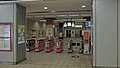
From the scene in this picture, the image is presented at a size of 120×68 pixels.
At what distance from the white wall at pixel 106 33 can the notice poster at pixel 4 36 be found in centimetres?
416

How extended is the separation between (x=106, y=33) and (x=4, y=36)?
15.7ft

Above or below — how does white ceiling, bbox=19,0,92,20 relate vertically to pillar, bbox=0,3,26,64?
above

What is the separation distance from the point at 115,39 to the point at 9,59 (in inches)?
193

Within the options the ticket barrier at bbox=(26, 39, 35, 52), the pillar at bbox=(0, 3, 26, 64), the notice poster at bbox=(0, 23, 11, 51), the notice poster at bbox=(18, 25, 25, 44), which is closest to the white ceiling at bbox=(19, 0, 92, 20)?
the pillar at bbox=(0, 3, 26, 64)

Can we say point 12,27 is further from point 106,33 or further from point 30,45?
point 30,45

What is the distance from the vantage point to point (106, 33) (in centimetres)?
628

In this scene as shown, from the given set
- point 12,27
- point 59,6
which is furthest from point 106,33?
point 12,27

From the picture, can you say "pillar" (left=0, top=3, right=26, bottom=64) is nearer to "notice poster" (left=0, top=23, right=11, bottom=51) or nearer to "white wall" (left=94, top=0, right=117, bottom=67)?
"notice poster" (left=0, top=23, right=11, bottom=51)

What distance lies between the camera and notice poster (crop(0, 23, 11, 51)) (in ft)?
24.3

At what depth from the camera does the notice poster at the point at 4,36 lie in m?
7.40

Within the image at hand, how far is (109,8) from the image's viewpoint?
6.26 meters

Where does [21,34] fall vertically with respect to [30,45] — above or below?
above

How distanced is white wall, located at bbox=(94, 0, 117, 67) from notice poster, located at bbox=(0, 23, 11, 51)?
416cm

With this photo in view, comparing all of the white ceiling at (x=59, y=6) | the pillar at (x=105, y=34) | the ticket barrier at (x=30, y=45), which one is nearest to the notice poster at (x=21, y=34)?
the white ceiling at (x=59, y=6)
